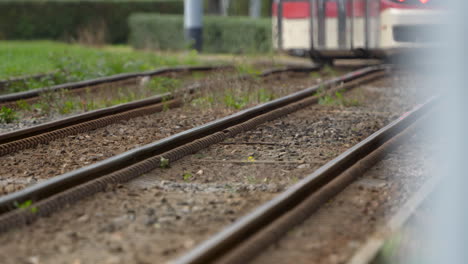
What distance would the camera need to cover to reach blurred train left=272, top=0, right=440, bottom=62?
1452 centimetres

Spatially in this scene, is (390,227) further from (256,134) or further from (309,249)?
(256,134)

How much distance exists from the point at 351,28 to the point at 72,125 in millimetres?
8602

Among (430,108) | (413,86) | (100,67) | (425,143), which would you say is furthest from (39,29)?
(425,143)

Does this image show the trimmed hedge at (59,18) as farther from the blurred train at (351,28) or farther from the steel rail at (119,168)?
the steel rail at (119,168)

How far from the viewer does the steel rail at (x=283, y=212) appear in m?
4.01

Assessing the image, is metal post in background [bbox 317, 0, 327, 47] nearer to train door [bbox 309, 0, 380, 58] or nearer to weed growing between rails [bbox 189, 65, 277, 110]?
train door [bbox 309, 0, 380, 58]

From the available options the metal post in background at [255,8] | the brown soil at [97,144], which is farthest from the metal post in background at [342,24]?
the metal post in background at [255,8]

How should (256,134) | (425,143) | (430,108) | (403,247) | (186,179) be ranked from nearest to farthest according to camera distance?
(403,247) < (186,179) < (425,143) < (256,134) < (430,108)

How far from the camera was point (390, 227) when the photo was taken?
177 inches

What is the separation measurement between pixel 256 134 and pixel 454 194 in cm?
376

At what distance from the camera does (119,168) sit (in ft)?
19.8

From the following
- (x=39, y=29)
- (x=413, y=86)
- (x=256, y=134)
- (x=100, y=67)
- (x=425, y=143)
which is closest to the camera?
(x=425, y=143)

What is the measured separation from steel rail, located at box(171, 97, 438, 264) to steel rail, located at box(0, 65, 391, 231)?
1234 mm

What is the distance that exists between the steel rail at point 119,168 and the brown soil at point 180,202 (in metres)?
0.08
